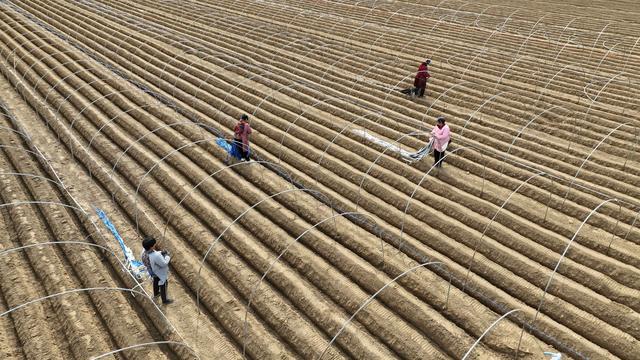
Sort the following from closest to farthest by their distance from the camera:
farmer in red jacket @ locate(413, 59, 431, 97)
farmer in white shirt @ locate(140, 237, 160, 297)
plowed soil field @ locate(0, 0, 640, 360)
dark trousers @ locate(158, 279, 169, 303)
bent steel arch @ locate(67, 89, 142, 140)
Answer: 1. farmer in white shirt @ locate(140, 237, 160, 297)
2. plowed soil field @ locate(0, 0, 640, 360)
3. dark trousers @ locate(158, 279, 169, 303)
4. bent steel arch @ locate(67, 89, 142, 140)
5. farmer in red jacket @ locate(413, 59, 431, 97)

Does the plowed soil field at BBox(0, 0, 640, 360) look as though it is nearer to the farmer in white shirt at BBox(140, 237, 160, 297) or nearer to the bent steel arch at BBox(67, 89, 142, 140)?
the bent steel arch at BBox(67, 89, 142, 140)

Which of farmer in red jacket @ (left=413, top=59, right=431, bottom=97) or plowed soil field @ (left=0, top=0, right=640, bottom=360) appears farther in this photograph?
farmer in red jacket @ (left=413, top=59, right=431, bottom=97)

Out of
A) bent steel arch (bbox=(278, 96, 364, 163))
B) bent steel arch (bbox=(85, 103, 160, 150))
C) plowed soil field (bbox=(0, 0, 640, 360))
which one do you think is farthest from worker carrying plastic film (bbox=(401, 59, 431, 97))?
bent steel arch (bbox=(85, 103, 160, 150))

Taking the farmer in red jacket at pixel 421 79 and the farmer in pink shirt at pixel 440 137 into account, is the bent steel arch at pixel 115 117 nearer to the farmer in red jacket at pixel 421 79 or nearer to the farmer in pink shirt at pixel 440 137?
the farmer in pink shirt at pixel 440 137

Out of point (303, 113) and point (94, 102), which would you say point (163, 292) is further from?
point (94, 102)

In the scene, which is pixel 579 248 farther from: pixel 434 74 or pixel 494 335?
pixel 434 74

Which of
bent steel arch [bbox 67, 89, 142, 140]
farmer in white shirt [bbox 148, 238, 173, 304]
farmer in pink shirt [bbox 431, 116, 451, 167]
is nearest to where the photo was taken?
farmer in white shirt [bbox 148, 238, 173, 304]

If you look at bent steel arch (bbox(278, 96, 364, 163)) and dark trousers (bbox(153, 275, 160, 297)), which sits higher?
bent steel arch (bbox(278, 96, 364, 163))

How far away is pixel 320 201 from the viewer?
9.31m

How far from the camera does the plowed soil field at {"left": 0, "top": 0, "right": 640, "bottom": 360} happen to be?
6.38 meters

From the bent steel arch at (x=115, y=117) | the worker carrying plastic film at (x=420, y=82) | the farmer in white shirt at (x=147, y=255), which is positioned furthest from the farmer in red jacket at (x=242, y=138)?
the worker carrying plastic film at (x=420, y=82)

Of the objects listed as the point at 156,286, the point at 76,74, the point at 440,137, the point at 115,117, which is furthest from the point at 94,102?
the point at 440,137

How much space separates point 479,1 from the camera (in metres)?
28.2

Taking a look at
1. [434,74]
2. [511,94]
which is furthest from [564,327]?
[434,74]
